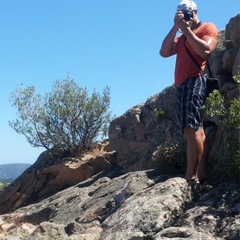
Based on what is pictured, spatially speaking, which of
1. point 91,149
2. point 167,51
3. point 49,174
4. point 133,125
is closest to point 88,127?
point 91,149

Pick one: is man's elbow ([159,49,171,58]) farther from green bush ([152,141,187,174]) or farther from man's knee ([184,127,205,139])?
green bush ([152,141,187,174])

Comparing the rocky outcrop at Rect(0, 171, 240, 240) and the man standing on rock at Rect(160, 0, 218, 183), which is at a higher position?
the man standing on rock at Rect(160, 0, 218, 183)

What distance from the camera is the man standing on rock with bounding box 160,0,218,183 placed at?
20.9 feet

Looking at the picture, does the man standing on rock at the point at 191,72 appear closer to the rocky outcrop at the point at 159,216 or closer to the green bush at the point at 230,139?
the green bush at the point at 230,139

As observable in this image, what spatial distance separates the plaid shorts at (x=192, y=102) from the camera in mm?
6402

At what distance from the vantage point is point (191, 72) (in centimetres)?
659

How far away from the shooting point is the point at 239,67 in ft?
24.7

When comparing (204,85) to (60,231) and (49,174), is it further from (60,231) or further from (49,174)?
(49,174)

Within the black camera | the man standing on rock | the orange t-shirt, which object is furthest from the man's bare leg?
the black camera

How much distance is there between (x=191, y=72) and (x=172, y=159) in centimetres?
161

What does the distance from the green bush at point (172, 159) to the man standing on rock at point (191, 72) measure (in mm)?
764

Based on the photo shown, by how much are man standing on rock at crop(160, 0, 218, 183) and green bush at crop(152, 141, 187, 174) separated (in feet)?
2.51

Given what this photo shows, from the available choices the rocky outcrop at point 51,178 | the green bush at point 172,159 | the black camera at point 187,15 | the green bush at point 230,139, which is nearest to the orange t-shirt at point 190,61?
the black camera at point 187,15

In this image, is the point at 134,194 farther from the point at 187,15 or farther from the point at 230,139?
the point at 187,15
